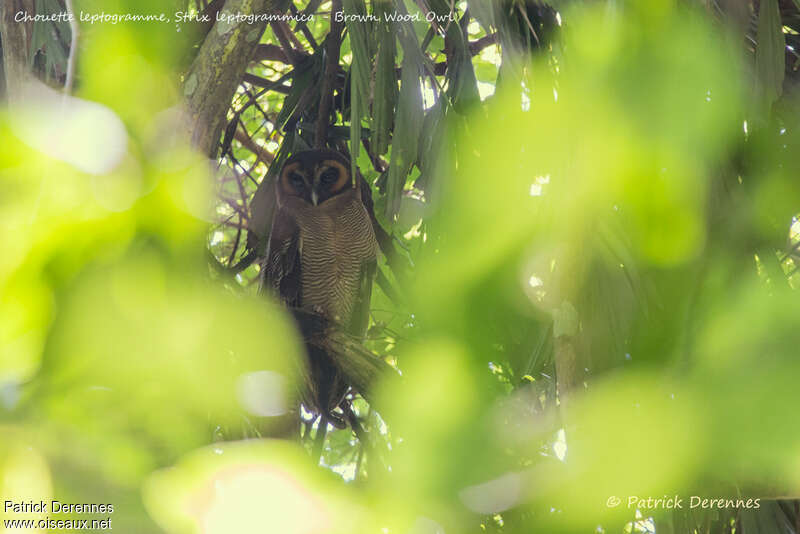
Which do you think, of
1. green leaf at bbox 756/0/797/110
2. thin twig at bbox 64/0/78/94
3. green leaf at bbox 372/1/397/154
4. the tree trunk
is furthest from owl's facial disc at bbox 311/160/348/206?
thin twig at bbox 64/0/78/94

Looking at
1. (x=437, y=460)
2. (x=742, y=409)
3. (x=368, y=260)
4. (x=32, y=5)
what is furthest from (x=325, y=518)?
(x=368, y=260)

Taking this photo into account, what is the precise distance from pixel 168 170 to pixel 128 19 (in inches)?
2.8

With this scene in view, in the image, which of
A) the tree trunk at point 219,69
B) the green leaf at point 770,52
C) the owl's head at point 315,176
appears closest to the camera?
the green leaf at point 770,52

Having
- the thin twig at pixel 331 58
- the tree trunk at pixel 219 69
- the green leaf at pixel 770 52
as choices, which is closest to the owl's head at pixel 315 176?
the thin twig at pixel 331 58

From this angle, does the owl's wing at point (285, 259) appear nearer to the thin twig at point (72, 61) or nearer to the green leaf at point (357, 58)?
the green leaf at point (357, 58)

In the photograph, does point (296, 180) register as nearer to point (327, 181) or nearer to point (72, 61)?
point (327, 181)

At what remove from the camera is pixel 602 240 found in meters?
0.56

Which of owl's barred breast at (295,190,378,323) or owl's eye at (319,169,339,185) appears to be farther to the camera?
owl's barred breast at (295,190,378,323)

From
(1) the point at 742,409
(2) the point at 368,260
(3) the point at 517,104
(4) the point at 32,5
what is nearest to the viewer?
(1) the point at 742,409

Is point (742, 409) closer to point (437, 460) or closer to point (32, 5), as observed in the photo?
point (437, 460)

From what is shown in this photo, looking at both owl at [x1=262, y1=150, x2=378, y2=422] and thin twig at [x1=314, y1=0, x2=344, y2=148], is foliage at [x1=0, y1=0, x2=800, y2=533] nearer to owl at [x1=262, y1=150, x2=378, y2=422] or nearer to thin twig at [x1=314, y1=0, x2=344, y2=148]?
thin twig at [x1=314, y1=0, x2=344, y2=148]

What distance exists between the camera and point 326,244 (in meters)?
2.89

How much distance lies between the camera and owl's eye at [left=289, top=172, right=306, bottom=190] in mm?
2686

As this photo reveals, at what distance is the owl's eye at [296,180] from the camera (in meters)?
2.69
